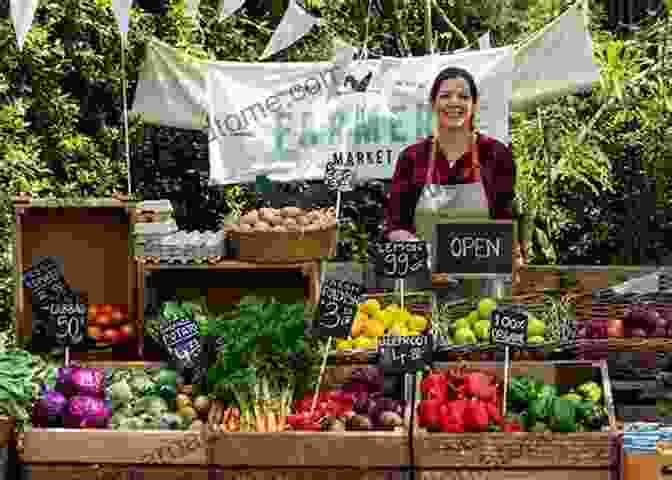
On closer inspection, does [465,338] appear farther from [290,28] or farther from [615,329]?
[290,28]

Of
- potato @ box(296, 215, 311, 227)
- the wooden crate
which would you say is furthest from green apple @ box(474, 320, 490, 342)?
the wooden crate

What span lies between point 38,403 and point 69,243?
128cm

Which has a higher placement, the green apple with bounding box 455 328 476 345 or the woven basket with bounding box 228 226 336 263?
the woven basket with bounding box 228 226 336 263

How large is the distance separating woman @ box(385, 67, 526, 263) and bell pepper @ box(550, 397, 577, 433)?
5.64 ft

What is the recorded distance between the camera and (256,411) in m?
4.58

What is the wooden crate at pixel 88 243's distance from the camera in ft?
18.4

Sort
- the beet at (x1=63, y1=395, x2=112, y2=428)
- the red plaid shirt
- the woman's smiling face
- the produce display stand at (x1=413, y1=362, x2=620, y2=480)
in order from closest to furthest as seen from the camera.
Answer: the produce display stand at (x1=413, y1=362, x2=620, y2=480) < the beet at (x1=63, y1=395, x2=112, y2=428) < the woman's smiling face < the red plaid shirt

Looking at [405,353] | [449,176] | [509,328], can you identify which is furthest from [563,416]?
[449,176]

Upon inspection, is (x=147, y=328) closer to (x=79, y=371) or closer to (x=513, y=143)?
(x=79, y=371)

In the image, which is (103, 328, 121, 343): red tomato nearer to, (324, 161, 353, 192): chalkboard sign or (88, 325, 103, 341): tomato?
(88, 325, 103, 341): tomato

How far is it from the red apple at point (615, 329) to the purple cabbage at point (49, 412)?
7.21ft

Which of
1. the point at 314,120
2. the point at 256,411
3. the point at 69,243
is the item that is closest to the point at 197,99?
the point at 314,120

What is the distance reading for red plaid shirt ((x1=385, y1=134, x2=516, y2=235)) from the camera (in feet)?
19.9

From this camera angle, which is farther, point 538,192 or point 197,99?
point 538,192
